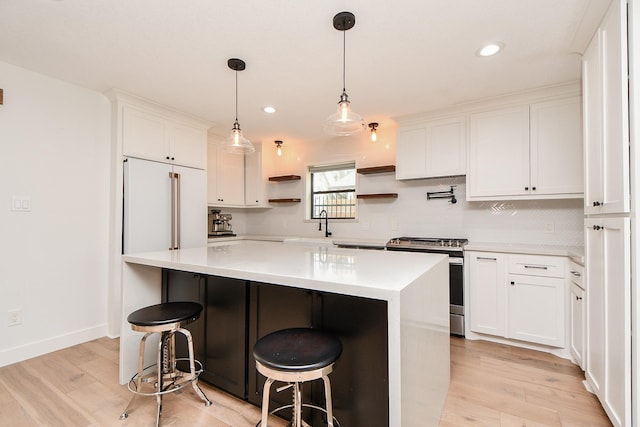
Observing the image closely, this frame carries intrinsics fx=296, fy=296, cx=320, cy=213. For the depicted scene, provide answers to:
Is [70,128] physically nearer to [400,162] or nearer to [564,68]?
[400,162]

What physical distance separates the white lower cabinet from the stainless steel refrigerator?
10.3 ft

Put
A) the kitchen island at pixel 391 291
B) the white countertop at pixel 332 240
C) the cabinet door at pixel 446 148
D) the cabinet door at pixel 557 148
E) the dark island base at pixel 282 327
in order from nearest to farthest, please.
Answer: the kitchen island at pixel 391 291
the dark island base at pixel 282 327
the cabinet door at pixel 557 148
the cabinet door at pixel 446 148
the white countertop at pixel 332 240

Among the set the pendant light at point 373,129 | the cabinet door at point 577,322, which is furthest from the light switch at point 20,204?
the cabinet door at point 577,322

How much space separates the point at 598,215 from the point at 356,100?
7.38 ft

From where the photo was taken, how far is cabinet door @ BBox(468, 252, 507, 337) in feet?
9.18

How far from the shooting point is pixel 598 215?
6.05 feet

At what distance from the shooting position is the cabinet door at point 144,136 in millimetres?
3047

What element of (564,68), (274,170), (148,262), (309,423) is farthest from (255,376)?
(274,170)

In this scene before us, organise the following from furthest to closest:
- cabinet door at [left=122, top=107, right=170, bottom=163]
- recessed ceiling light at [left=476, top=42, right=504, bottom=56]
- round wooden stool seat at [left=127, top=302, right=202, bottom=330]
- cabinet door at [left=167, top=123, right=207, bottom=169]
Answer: cabinet door at [left=167, top=123, right=207, bottom=169]
cabinet door at [left=122, top=107, right=170, bottom=163]
recessed ceiling light at [left=476, top=42, right=504, bottom=56]
round wooden stool seat at [left=127, top=302, right=202, bottom=330]

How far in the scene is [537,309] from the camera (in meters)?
2.64

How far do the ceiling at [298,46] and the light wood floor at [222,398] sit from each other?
2.34m

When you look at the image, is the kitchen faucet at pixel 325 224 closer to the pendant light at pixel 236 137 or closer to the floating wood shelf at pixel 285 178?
the floating wood shelf at pixel 285 178

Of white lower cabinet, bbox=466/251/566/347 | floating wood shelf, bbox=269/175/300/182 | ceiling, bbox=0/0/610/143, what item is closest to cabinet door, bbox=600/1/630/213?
ceiling, bbox=0/0/610/143

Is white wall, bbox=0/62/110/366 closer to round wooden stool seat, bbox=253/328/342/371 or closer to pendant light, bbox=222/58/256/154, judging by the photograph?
pendant light, bbox=222/58/256/154
